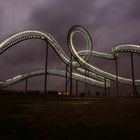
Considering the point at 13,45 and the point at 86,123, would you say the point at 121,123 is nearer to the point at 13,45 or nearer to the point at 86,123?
the point at 86,123

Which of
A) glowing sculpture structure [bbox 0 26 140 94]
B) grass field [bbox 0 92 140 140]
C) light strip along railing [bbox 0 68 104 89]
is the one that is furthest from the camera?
light strip along railing [bbox 0 68 104 89]

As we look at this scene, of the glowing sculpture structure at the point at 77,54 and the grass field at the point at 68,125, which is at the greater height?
the glowing sculpture structure at the point at 77,54

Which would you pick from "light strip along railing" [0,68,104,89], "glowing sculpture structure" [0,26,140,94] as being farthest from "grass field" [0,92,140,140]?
"light strip along railing" [0,68,104,89]

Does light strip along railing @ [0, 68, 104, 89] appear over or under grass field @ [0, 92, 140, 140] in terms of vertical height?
over

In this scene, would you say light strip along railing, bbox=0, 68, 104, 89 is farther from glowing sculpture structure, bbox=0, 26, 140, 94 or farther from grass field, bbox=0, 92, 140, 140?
grass field, bbox=0, 92, 140, 140

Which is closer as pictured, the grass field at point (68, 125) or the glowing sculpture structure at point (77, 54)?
the grass field at point (68, 125)

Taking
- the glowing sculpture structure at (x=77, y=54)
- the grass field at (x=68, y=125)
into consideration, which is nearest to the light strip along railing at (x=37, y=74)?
the glowing sculpture structure at (x=77, y=54)

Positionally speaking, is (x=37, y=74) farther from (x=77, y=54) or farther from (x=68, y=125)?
(x=68, y=125)

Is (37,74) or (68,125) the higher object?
(37,74)

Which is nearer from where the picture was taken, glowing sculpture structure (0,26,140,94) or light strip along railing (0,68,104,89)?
glowing sculpture structure (0,26,140,94)

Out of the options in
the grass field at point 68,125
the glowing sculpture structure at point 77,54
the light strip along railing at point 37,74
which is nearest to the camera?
the grass field at point 68,125

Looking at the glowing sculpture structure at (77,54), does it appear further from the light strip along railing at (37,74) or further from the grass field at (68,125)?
the grass field at (68,125)

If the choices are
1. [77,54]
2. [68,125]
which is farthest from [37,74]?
[68,125]

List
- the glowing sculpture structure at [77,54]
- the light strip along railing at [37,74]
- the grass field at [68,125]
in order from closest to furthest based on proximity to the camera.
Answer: the grass field at [68,125] < the glowing sculpture structure at [77,54] < the light strip along railing at [37,74]
